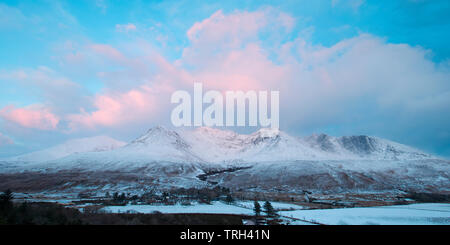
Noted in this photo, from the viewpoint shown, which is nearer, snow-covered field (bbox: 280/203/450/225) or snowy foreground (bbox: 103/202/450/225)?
snow-covered field (bbox: 280/203/450/225)

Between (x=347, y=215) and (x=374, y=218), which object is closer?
(x=374, y=218)

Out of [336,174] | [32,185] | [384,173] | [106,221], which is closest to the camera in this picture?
[106,221]

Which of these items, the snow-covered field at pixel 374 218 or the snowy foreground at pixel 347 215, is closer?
the snow-covered field at pixel 374 218

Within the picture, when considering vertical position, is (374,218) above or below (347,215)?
above
